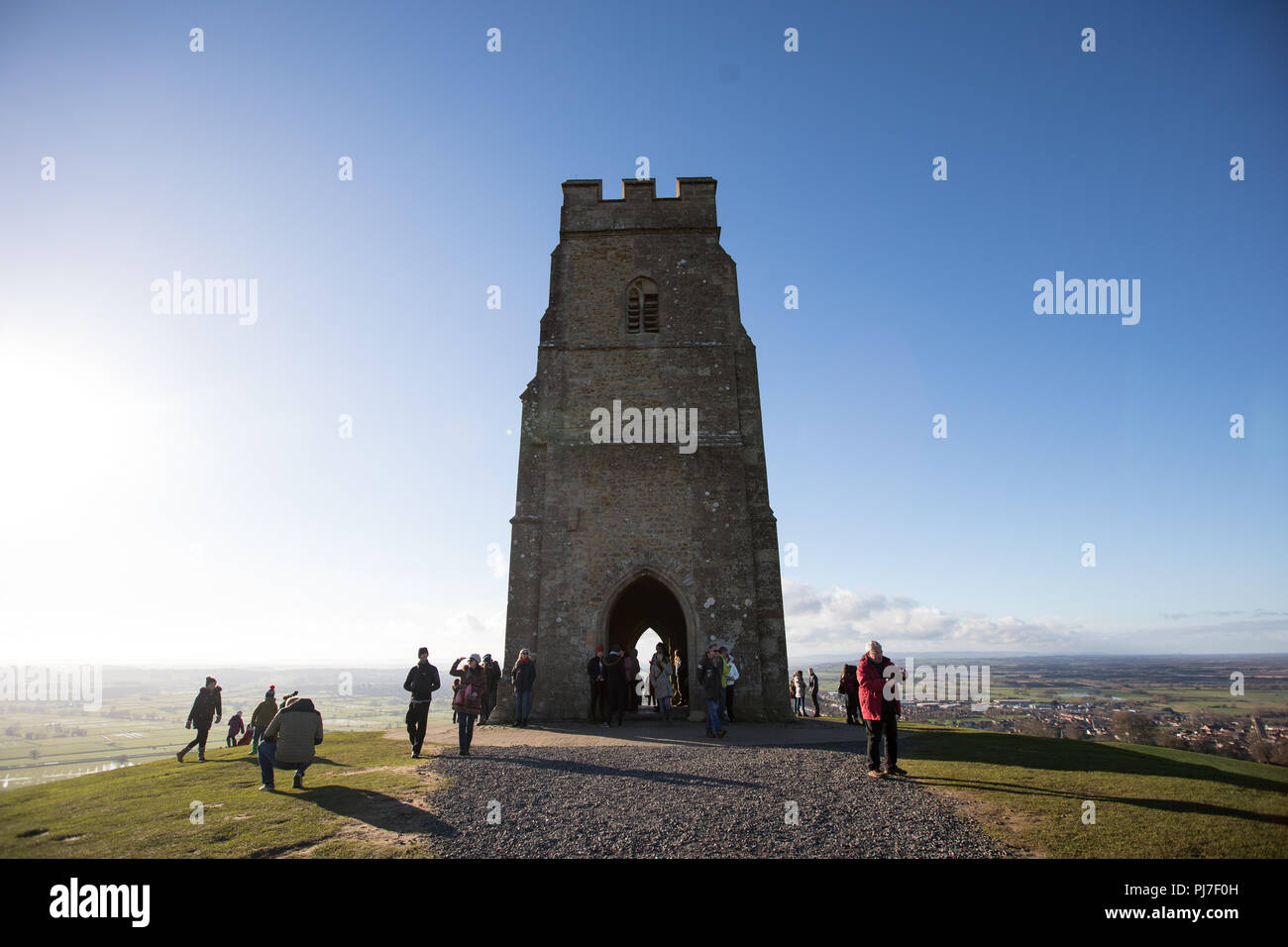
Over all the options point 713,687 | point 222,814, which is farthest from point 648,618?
point 222,814

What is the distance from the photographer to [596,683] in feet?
Answer: 49.7

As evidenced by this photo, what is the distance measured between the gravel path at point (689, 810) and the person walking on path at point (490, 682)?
16.2 ft

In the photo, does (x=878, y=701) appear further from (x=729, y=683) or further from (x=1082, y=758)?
(x=729, y=683)

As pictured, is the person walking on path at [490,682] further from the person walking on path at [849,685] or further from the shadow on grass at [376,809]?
the person walking on path at [849,685]

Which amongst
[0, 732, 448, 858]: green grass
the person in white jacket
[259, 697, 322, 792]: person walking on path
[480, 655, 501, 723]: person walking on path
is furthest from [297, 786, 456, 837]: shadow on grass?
the person in white jacket

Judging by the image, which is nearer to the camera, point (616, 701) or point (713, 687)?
point (713, 687)

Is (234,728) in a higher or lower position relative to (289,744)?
lower

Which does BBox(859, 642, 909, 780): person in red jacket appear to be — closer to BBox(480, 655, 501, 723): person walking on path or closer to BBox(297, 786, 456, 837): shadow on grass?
BBox(297, 786, 456, 837): shadow on grass

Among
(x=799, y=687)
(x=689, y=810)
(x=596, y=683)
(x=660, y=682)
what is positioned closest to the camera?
(x=689, y=810)

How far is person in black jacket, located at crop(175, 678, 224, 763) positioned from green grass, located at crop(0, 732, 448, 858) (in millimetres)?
1696

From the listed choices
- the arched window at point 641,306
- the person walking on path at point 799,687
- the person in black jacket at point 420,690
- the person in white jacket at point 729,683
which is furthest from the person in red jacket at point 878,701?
the arched window at point 641,306

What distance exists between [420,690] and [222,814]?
4.32 metres
